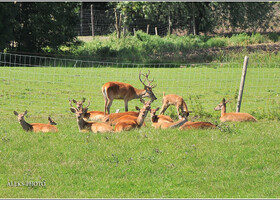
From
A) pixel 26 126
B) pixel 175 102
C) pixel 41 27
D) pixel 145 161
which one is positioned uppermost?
pixel 41 27

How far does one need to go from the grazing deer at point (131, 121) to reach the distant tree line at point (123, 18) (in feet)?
48.7

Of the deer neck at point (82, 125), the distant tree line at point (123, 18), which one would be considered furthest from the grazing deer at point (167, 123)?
the distant tree line at point (123, 18)

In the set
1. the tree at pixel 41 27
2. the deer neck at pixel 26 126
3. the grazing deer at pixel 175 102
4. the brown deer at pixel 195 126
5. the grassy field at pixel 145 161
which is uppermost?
the tree at pixel 41 27

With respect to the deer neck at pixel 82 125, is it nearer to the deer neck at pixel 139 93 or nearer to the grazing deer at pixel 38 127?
the grazing deer at pixel 38 127

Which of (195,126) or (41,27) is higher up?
(41,27)

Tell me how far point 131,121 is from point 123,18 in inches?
816

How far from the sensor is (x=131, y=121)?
11.2 metres

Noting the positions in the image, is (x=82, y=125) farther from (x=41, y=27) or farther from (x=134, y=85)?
(x=41, y=27)

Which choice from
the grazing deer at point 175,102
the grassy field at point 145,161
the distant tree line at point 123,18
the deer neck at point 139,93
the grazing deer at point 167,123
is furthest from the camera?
the distant tree line at point 123,18

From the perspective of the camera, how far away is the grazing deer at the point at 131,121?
10873 mm

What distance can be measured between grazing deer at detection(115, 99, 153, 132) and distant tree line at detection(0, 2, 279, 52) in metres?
14.9

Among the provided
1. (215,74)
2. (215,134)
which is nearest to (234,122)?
(215,134)

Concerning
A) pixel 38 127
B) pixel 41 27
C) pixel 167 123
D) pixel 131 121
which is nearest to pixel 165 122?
pixel 167 123

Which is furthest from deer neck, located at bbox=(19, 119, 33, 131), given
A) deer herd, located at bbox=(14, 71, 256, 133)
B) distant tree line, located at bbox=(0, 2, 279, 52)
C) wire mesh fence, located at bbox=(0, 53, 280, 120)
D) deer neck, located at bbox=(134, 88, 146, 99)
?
distant tree line, located at bbox=(0, 2, 279, 52)
